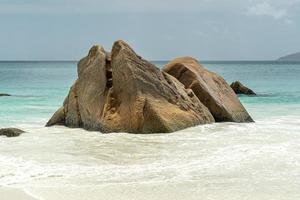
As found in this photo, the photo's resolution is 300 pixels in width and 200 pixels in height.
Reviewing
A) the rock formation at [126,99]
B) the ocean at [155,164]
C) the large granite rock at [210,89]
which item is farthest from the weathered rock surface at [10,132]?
the large granite rock at [210,89]

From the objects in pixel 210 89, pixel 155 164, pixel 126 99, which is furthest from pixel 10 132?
pixel 210 89

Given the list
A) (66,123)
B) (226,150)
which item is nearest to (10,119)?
(66,123)

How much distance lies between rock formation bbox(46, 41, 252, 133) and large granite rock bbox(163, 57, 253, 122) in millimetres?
155

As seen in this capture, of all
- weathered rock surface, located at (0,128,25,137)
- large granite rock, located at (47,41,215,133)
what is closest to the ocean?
weathered rock surface, located at (0,128,25,137)

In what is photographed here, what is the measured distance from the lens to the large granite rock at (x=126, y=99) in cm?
1231

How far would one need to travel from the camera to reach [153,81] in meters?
13.1

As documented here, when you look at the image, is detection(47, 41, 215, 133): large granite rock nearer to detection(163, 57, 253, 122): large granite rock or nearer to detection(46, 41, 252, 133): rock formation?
detection(46, 41, 252, 133): rock formation

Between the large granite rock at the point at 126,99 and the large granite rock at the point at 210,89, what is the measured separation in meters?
0.51

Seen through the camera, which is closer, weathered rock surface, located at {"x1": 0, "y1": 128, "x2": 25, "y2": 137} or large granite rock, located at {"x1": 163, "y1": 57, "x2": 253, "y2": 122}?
weathered rock surface, located at {"x1": 0, "y1": 128, "x2": 25, "y2": 137}

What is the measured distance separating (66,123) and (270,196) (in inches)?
333

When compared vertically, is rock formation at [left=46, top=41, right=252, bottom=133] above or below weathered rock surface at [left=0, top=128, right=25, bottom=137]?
above

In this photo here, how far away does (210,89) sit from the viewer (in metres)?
15.3

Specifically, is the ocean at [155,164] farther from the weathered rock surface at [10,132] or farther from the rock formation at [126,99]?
the rock formation at [126,99]

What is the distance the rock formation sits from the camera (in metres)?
12.3
